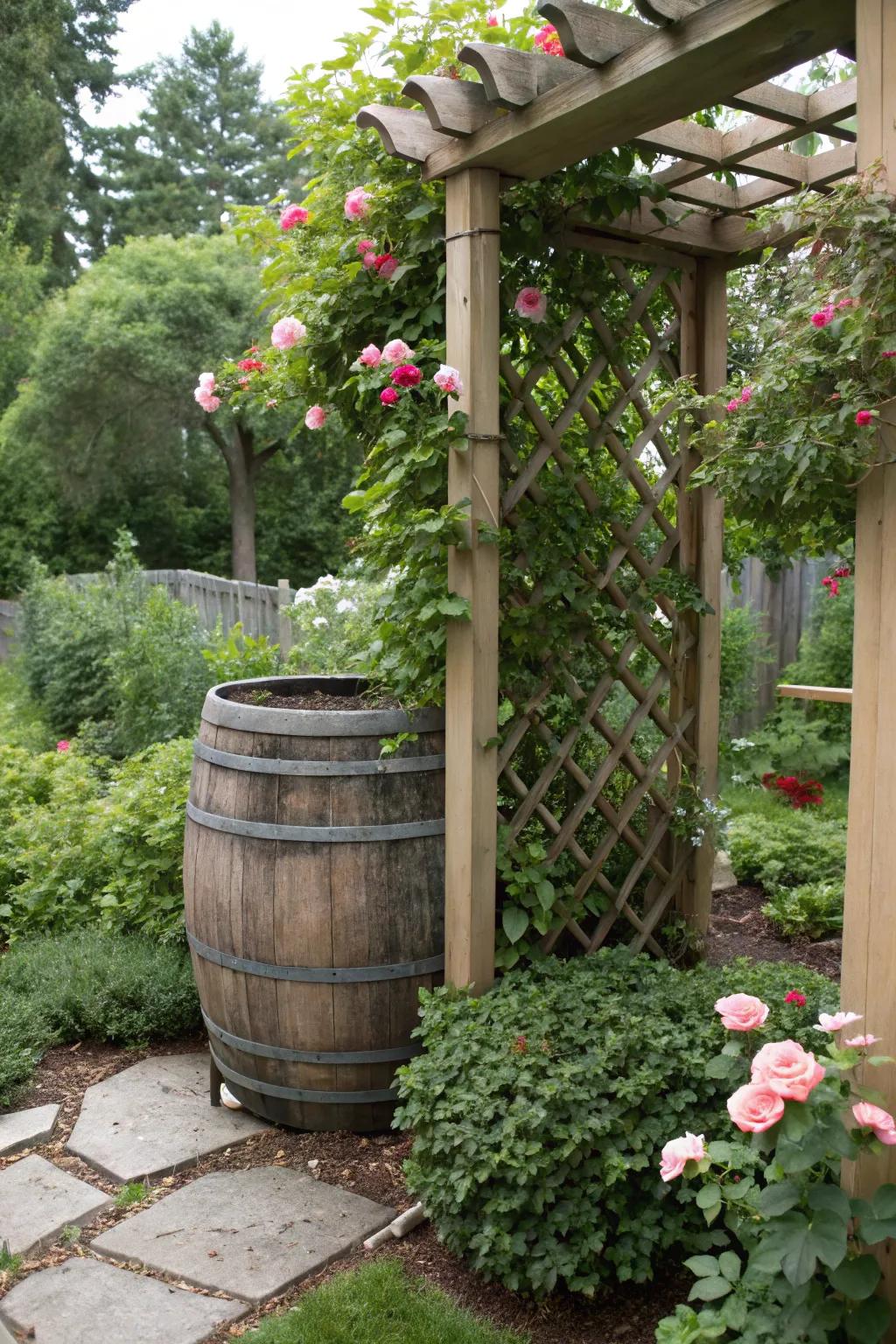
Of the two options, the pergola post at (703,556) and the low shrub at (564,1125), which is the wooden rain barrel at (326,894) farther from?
the pergola post at (703,556)

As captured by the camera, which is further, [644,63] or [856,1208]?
[644,63]

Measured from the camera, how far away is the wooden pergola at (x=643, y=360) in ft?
5.39

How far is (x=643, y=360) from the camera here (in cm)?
308

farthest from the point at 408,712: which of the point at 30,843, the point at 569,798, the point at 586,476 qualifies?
the point at 30,843

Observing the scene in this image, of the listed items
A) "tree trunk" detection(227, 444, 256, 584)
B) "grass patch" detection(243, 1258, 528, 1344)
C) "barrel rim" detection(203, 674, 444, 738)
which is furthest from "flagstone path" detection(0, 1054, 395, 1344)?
"tree trunk" detection(227, 444, 256, 584)

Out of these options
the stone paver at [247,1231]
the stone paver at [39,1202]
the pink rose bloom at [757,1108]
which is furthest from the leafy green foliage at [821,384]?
the stone paver at [39,1202]

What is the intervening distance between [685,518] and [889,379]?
1554 millimetres

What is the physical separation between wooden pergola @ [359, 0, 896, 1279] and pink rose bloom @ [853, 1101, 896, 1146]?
10 centimetres

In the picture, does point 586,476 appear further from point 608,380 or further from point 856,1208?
point 856,1208

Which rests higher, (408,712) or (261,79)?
(261,79)

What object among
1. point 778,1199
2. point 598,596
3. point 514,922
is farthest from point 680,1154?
point 598,596

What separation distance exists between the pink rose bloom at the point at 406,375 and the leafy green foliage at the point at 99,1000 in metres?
1.90

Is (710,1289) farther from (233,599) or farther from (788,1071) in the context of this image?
(233,599)

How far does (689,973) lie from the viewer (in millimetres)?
2520
